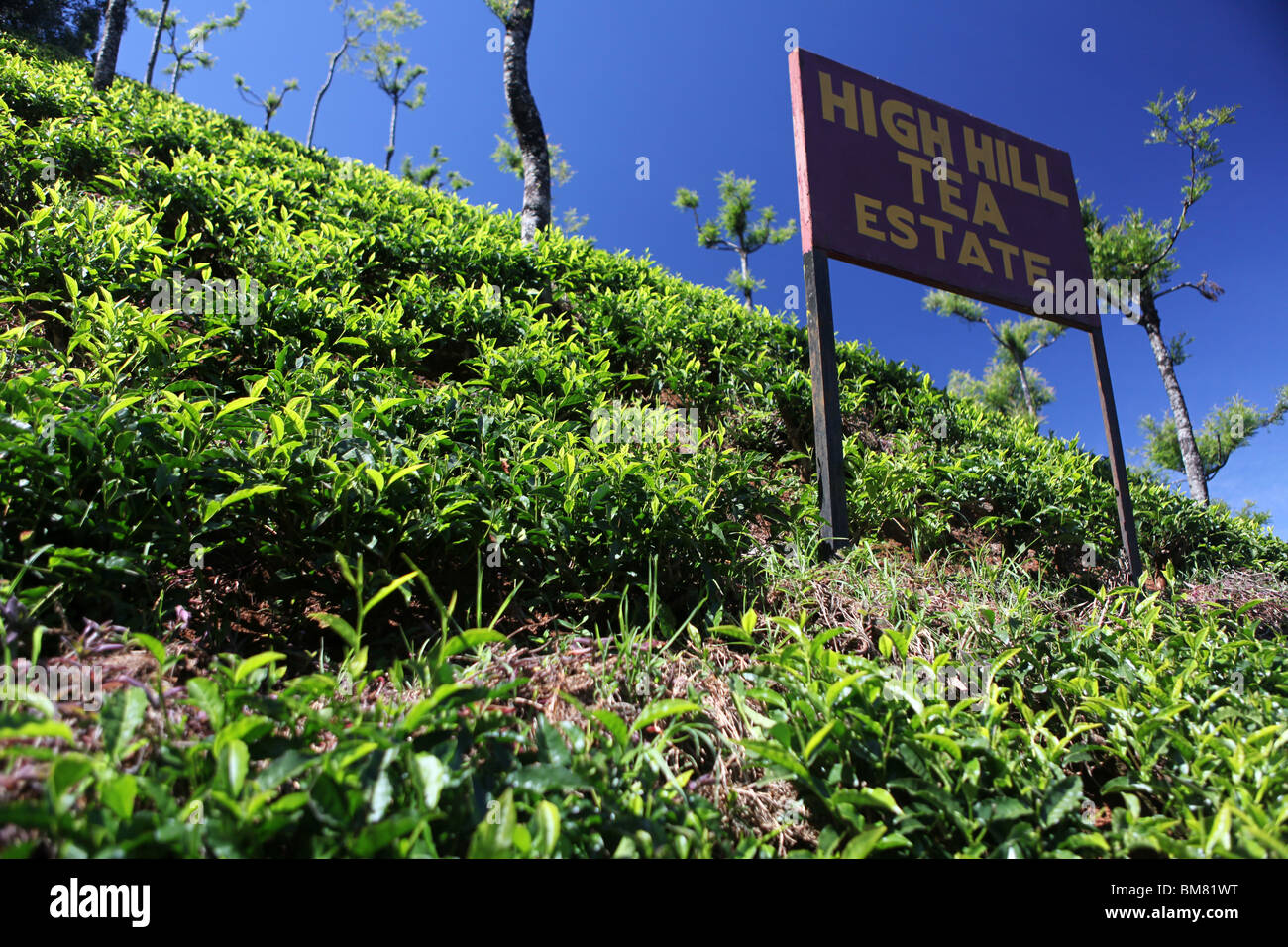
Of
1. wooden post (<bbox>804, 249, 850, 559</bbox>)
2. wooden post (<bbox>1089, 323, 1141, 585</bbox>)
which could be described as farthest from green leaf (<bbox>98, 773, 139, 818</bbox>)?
wooden post (<bbox>1089, 323, 1141, 585</bbox>)

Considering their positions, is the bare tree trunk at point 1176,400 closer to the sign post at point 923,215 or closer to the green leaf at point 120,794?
the sign post at point 923,215

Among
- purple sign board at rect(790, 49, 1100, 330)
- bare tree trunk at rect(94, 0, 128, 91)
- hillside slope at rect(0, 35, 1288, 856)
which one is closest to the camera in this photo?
hillside slope at rect(0, 35, 1288, 856)

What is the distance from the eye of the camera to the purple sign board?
3902 millimetres

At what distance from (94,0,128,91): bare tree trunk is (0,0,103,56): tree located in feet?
69.3

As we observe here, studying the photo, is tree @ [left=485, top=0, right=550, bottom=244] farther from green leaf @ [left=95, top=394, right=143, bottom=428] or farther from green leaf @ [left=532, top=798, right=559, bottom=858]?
green leaf @ [left=532, top=798, right=559, bottom=858]

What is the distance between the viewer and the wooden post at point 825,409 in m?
3.22

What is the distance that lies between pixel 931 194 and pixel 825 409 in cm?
221

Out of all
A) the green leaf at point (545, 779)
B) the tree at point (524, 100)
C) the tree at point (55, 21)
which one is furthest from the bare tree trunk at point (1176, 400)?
the tree at point (55, 21)

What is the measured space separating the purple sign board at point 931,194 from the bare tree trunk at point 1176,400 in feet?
31.3

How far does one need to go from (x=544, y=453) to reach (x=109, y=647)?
1574 mm

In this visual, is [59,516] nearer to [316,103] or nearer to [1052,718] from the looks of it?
[1052,718]

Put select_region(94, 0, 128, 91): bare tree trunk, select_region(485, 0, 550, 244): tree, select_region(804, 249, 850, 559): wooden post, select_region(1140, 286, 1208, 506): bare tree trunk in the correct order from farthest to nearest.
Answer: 1. select_region(1140, 286, 1208, 506): bare tree trunk
2. select_region(94, 0, 128, 91): bare tree trunk
3. select_region(485, 0, 550, 244): tree
4. select_region(804, 249, 850, 559): wooden post

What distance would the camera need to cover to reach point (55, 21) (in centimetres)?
2661

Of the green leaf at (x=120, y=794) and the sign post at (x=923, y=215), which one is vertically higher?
the sign post at (x=923, y=215)
